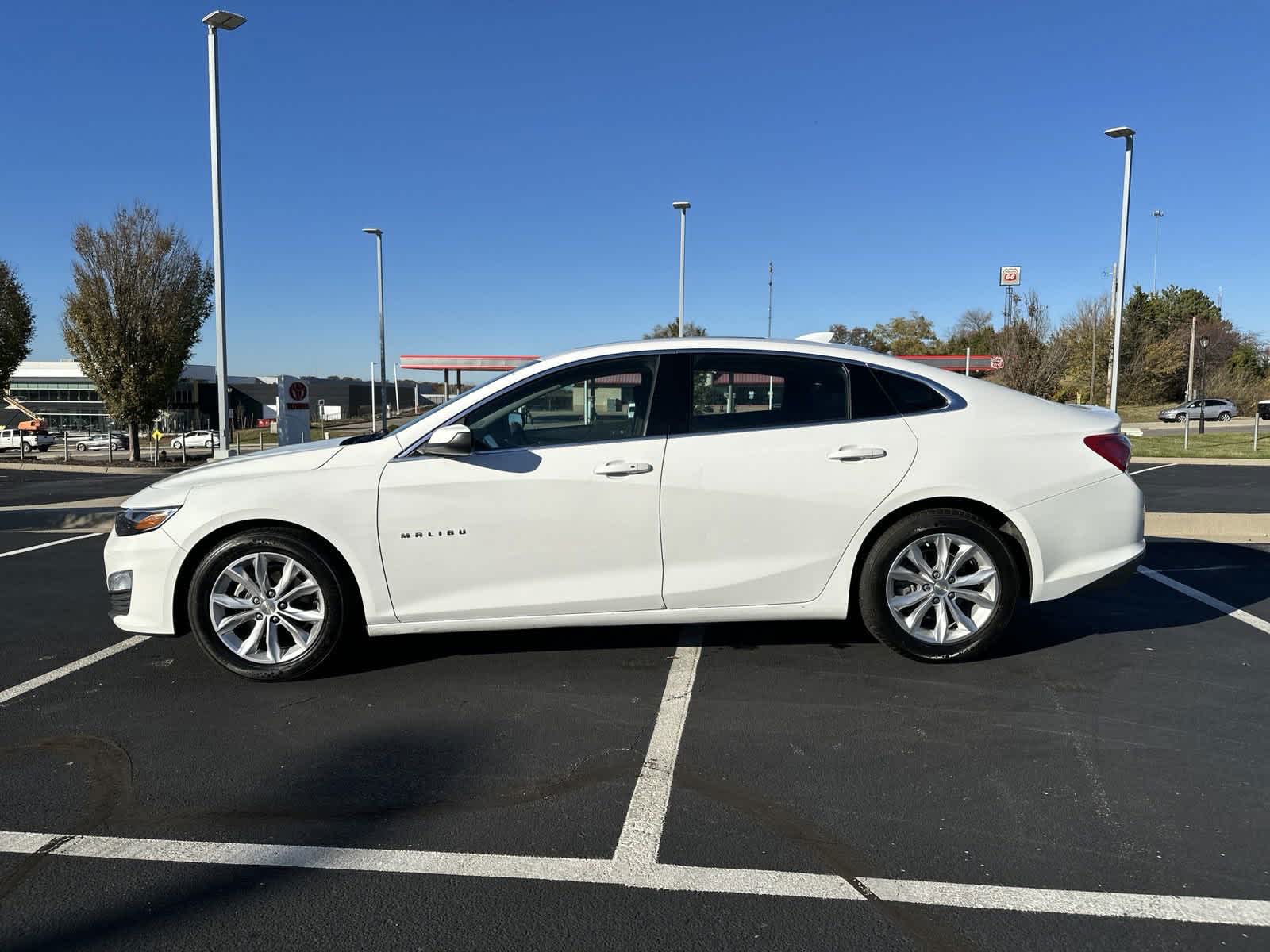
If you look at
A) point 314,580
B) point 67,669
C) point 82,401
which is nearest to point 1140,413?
point 314,580

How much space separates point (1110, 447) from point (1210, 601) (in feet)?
7.41

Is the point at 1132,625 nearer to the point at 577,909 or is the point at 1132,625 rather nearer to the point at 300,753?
the point at 577,909

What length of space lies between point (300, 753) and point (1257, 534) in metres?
8.84

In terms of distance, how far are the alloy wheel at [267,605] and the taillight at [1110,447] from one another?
397 cm

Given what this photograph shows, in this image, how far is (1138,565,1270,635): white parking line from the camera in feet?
17.8

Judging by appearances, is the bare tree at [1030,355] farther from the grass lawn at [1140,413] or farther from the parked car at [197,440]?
the parked car at [197,440]

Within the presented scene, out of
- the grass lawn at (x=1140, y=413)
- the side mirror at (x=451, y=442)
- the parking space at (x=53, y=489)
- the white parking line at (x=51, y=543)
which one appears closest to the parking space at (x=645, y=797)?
the side mirror at (x=451, y=442)

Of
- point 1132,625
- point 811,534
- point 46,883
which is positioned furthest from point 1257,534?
point 46,883

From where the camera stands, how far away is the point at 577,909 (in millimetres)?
2492

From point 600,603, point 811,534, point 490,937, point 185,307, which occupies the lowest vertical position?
point 490,937

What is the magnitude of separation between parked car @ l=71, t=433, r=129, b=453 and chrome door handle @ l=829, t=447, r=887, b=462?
135 ft

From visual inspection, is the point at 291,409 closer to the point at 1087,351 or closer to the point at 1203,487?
the point at 1203,487

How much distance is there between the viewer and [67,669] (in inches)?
184

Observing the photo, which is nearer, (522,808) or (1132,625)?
(522,808)
